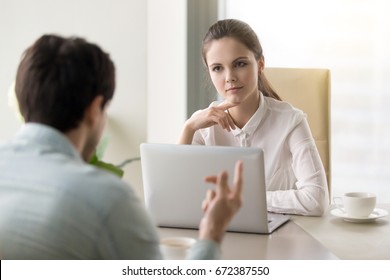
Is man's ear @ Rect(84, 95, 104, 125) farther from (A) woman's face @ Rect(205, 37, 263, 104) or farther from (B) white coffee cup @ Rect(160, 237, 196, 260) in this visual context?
(A) woman's face @ Rect(205, 37, 263, 104)

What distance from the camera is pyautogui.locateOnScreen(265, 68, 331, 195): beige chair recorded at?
2.41 metres

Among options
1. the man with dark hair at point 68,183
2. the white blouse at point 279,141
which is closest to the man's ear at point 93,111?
the man with dark hair at point 68,183

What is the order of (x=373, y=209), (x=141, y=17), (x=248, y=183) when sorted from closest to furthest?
(x=248, y=183), (x=373, y=209), (x=141, y=17)

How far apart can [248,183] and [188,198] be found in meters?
0.16

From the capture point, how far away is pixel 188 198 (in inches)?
65.0

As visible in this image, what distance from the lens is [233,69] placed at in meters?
2.14

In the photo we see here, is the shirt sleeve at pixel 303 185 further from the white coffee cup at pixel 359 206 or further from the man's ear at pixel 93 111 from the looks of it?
the man's ear at pixel 93 111

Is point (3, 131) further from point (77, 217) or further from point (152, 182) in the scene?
point (77, 217)

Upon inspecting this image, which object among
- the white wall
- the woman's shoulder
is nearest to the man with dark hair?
the woman's shoulder

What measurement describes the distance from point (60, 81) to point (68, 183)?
0.18 metres

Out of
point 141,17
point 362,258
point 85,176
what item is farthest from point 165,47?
point 85,176

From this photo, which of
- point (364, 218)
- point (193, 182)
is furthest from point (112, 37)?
point (364, 218)

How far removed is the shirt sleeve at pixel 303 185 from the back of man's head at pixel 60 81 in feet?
2.91
